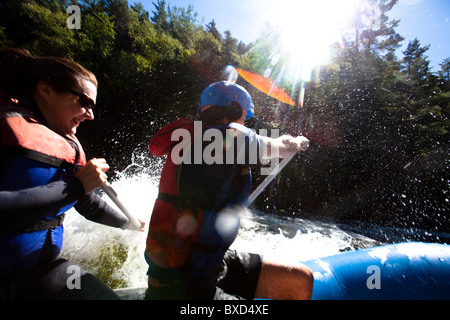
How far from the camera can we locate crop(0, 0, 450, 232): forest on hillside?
1316 centimetres

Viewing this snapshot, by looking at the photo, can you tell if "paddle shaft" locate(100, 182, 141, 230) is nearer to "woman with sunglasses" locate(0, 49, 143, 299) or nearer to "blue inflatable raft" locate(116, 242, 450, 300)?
"woman with sunglasses" locate(0, 49, 143, 299)

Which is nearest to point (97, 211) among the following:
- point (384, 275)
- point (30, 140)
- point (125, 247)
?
point (30, 140)

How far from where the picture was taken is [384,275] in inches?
93.0

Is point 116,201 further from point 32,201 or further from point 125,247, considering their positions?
point 125,247

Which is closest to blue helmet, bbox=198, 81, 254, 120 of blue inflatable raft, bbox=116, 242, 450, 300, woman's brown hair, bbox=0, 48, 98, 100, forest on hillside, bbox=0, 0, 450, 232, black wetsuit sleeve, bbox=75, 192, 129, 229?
woman's brown hair, bbox=0, 48, 98, 100

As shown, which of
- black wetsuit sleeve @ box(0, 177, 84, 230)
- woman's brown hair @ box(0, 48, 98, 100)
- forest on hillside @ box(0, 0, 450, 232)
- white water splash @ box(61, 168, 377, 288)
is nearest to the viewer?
black wetsuit sleeve @ box(0, 177, 84, 230)

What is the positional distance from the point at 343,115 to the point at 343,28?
13445mm

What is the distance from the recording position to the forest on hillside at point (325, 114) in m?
13.2

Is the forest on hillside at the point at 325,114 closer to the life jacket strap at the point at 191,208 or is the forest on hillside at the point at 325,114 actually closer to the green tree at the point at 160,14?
the life jacket strap at the point at 191,208

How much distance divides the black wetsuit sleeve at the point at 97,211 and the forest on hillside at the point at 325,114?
36.1ft

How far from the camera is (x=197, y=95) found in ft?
58.7

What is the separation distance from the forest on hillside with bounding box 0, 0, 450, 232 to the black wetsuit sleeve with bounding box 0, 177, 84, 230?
11739 millimetres
